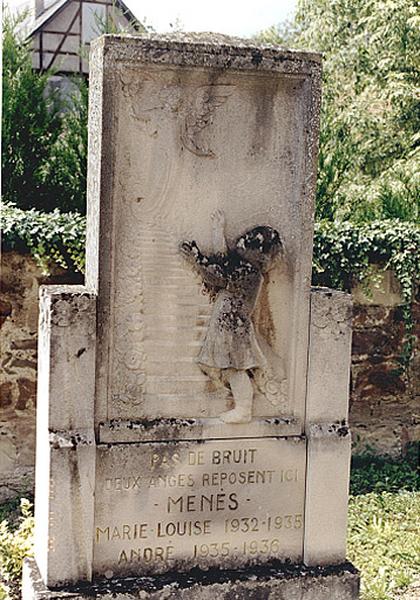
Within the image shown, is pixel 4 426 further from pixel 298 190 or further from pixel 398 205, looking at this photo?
pixel 398 205

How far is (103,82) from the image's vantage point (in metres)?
3.93

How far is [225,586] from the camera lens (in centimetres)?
421

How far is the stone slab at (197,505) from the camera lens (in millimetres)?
4156

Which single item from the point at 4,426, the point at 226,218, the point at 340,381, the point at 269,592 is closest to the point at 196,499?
the point at 269,592

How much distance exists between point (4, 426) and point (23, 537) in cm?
208

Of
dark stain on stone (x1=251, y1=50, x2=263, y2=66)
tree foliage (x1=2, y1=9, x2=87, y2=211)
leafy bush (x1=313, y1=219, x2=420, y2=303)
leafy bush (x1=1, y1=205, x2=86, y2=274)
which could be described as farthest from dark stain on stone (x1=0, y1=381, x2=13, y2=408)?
dark stain on stone (x1=251, y1=50, x2=263, y2=66)

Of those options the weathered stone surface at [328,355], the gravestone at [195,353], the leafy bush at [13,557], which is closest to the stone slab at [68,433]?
the gravestone at [195,353]

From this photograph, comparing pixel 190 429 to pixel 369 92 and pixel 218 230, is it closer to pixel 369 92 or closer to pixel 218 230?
pixel 218 230

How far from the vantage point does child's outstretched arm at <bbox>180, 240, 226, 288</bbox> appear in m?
4.14

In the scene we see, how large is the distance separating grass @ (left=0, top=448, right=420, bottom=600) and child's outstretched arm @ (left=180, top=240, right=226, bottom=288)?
5.71ft

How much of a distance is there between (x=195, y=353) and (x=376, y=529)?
8.03 feet

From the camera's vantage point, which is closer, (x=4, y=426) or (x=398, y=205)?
(x=4, y=426)

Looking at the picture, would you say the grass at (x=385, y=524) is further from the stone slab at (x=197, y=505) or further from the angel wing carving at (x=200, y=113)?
the angel wing carving at (x=200, y=113)

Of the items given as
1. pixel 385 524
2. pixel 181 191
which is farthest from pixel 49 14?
pixel 181 191
